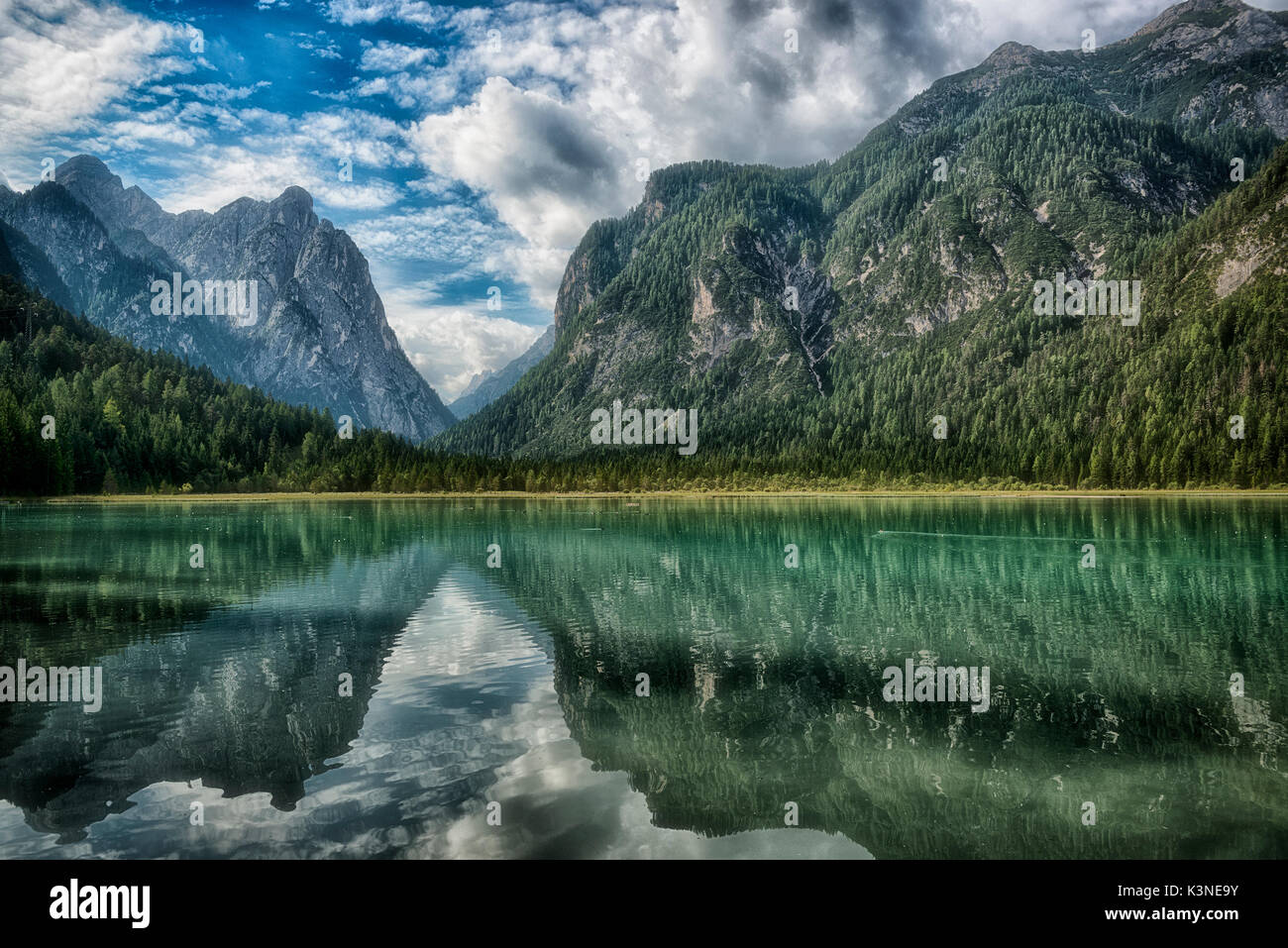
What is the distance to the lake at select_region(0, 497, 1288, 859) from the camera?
1376 centimetres

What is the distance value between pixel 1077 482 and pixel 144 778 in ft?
662

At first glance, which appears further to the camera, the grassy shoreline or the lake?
the grassy shoreline

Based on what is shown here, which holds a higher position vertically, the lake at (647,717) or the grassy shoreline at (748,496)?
the grassy shoreline at (748,496)

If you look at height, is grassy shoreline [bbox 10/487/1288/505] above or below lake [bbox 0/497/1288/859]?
above

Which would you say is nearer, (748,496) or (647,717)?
(647,717)

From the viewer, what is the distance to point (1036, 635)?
29422 millimetres

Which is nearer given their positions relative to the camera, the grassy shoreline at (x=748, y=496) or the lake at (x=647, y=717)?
the lake at (x=647, y=717)

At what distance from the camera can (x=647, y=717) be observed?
2031cm

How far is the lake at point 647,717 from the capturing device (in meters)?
13.8

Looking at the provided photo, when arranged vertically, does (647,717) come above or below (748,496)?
below
